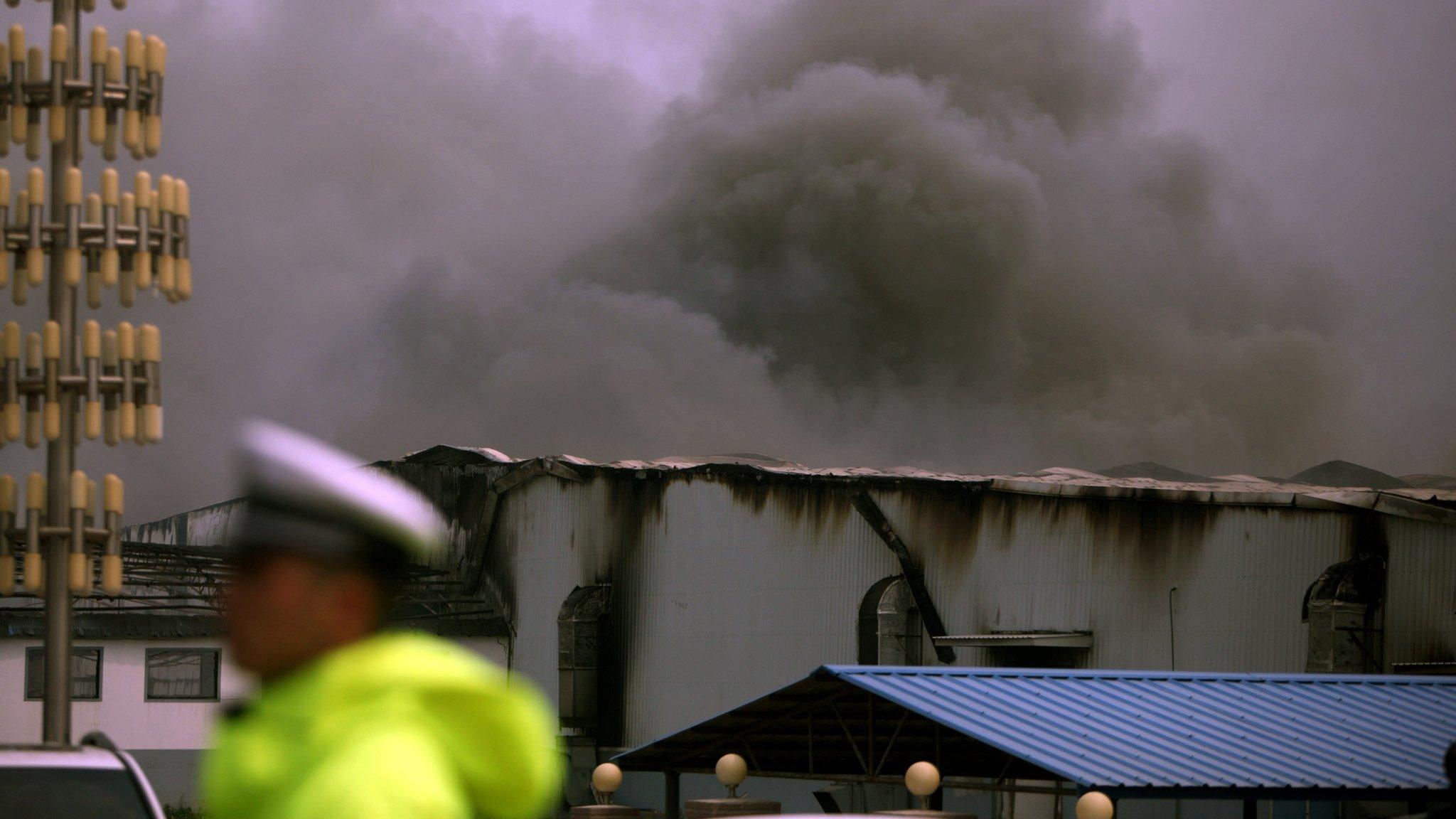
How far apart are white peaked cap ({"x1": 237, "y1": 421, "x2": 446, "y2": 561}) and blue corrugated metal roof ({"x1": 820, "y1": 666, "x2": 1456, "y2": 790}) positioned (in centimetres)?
1279

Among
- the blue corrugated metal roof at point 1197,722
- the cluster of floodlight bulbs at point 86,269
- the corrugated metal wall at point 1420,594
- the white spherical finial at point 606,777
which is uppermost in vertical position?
the cluster of floodlight bulbs at point 86,269

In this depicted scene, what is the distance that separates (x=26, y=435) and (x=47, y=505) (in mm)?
615

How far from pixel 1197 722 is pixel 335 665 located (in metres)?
15.7

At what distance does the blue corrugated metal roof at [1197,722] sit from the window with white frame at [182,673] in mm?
25077

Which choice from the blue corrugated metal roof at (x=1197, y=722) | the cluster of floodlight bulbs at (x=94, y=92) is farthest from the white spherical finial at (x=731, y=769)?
the cluster of floodlight bulbs at (x=94, y=92)

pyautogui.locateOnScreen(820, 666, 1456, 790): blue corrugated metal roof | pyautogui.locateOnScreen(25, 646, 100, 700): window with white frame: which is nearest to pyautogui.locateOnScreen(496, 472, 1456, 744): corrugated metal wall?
pyautogui.locateOnScreen(820, 666, 1456, 790): blue corrugated metal roof

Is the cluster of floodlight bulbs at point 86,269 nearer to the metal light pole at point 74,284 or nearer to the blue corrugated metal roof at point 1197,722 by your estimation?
the metal light pole at point 74,284

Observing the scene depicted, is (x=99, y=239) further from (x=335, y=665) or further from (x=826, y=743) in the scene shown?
(x=335, y=665)

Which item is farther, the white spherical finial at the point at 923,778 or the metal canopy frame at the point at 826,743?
the metal canopy frame at the point at 826,743

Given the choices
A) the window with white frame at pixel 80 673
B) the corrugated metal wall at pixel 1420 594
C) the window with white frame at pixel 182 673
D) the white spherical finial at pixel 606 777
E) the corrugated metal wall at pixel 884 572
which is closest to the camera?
the white spherical finial at pixel 606 777

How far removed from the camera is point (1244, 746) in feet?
53.4

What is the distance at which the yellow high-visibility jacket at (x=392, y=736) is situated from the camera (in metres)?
2.09

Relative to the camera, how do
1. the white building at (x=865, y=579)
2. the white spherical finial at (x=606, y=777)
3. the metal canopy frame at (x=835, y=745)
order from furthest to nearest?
the white building at (x=865, y=579) → the white spherical finial at (x=606, y=777) → the metal canopy frame at (x=835, y=745)

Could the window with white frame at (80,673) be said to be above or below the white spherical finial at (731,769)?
below
